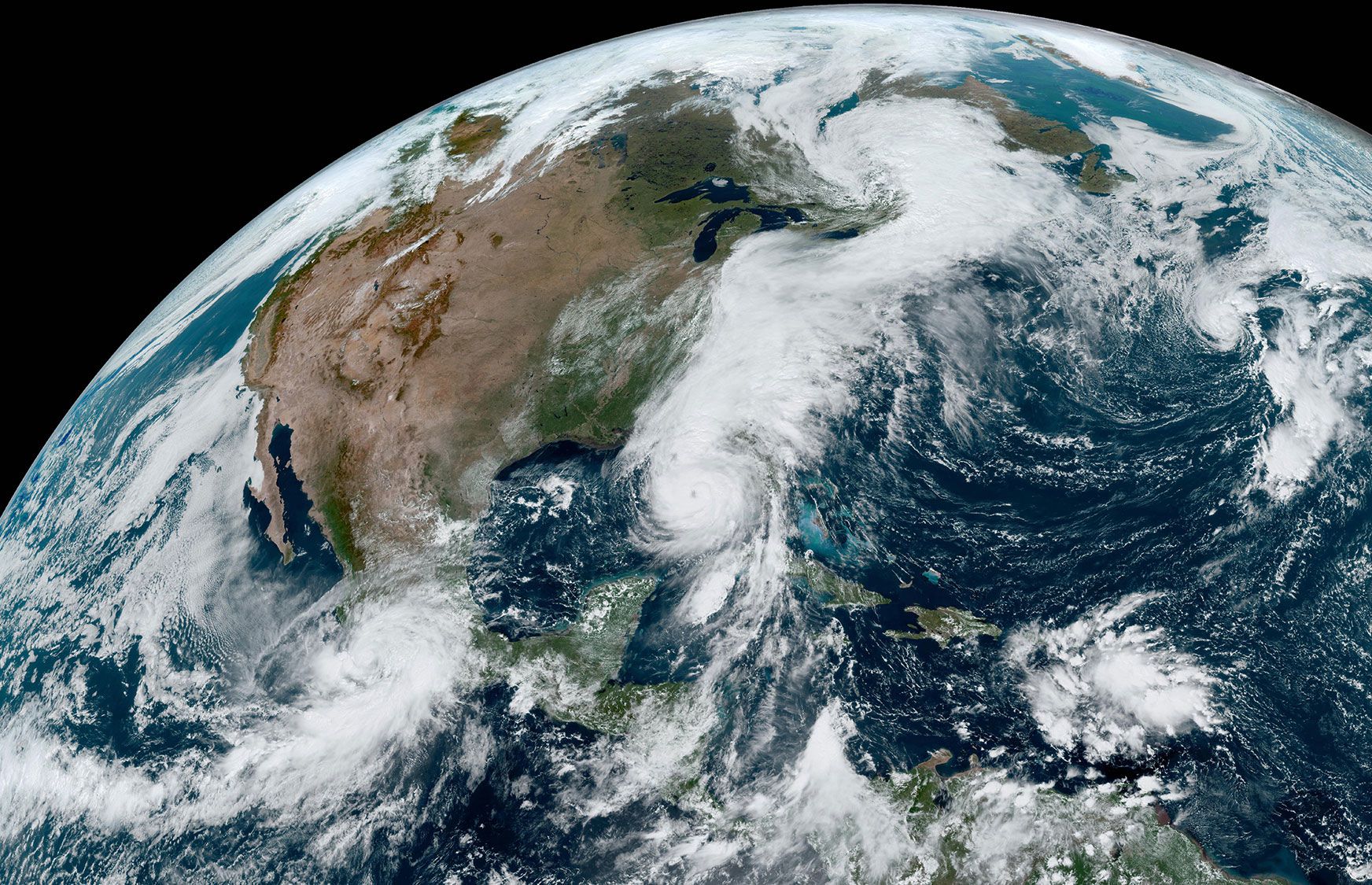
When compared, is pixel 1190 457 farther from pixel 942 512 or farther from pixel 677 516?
pixel 677 516

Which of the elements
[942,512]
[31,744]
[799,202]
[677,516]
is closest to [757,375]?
[677,516]

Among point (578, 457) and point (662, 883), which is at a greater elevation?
point (578, 457)

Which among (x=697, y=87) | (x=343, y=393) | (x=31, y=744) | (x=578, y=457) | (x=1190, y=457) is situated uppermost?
(x=697, y=87)

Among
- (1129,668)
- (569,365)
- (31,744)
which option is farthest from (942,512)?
(31,744)

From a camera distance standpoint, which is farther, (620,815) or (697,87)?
(697,87)

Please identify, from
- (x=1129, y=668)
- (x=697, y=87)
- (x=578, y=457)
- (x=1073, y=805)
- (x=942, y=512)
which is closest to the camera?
(x=1073, y=805)

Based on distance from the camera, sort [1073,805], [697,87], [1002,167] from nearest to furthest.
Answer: [1073,805], [1002,167], [697,87]

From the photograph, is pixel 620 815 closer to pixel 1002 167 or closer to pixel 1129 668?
pixel 1129 668
